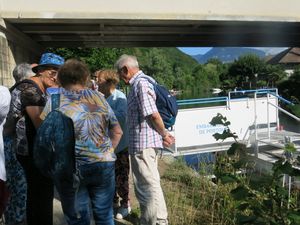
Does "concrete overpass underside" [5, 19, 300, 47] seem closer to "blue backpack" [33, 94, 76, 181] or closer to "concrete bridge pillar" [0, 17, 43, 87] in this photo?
"concrete bridge pillar" [0, 17, 43, 87]

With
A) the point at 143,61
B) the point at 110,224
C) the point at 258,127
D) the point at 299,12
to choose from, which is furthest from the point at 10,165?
the point at 143,61

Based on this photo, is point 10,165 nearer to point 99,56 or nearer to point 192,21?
point 192,21

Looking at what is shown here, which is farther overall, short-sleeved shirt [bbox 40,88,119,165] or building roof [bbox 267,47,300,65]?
building roof [bbox 267,47,300,65]

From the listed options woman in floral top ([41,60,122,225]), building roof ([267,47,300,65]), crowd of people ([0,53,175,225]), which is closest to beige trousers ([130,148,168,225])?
crowd of people ([0,53,175,225])

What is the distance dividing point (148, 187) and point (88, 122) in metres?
1.23

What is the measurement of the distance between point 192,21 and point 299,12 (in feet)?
9.94

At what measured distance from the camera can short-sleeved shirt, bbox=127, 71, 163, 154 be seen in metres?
3.80

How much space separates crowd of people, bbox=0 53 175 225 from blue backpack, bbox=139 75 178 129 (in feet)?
0.31

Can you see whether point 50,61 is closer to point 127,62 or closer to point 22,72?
point 22,72

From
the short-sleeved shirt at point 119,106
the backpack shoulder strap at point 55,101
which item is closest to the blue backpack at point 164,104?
the short-sleeved shirt at point 119,106

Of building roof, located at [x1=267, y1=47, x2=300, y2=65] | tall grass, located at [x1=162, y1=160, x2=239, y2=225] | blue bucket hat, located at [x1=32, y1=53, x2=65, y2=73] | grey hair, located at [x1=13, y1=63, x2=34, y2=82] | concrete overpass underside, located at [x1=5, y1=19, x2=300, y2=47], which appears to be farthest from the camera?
building roof, located at [x1=267, y1=47, x2=300, y2=65]

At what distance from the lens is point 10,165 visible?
3.98 m

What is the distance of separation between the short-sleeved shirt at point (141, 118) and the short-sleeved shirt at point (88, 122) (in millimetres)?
743

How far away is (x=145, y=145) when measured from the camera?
388 cm
